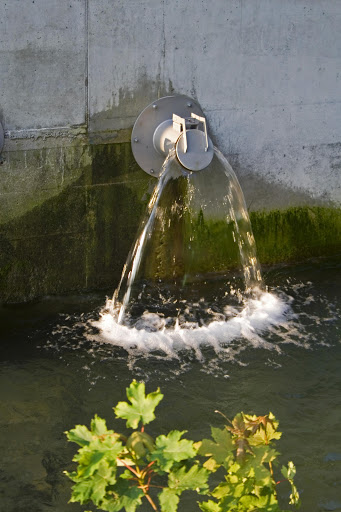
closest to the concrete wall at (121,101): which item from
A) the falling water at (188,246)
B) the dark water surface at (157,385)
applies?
the falling water at (188,246)

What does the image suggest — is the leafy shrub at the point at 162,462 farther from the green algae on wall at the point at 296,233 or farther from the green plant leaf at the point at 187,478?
the green algae on wall at the point at 296,233

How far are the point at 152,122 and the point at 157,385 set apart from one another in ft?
6.65

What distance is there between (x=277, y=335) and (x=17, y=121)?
2.39 meters

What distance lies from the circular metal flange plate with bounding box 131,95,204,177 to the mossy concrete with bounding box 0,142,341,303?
7 centimetres

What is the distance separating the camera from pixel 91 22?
17.7 ft

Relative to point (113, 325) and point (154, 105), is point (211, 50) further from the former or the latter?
point (113, 325)

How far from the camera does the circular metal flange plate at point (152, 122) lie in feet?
18.7

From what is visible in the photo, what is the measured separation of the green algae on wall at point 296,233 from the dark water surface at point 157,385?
0.68 metres

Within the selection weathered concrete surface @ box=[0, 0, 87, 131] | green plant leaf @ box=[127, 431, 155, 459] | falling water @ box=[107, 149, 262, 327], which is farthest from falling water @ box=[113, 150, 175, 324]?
green plant leaf @ box=[127, 431, 155, 459]

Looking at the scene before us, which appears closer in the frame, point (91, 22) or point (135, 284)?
point (91, 22)

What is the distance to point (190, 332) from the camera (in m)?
5.49

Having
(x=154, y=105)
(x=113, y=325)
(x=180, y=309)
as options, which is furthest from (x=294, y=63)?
(x=113, y=325)

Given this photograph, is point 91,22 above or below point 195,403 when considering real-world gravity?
above

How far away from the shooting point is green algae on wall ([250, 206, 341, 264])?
21.0 feet
